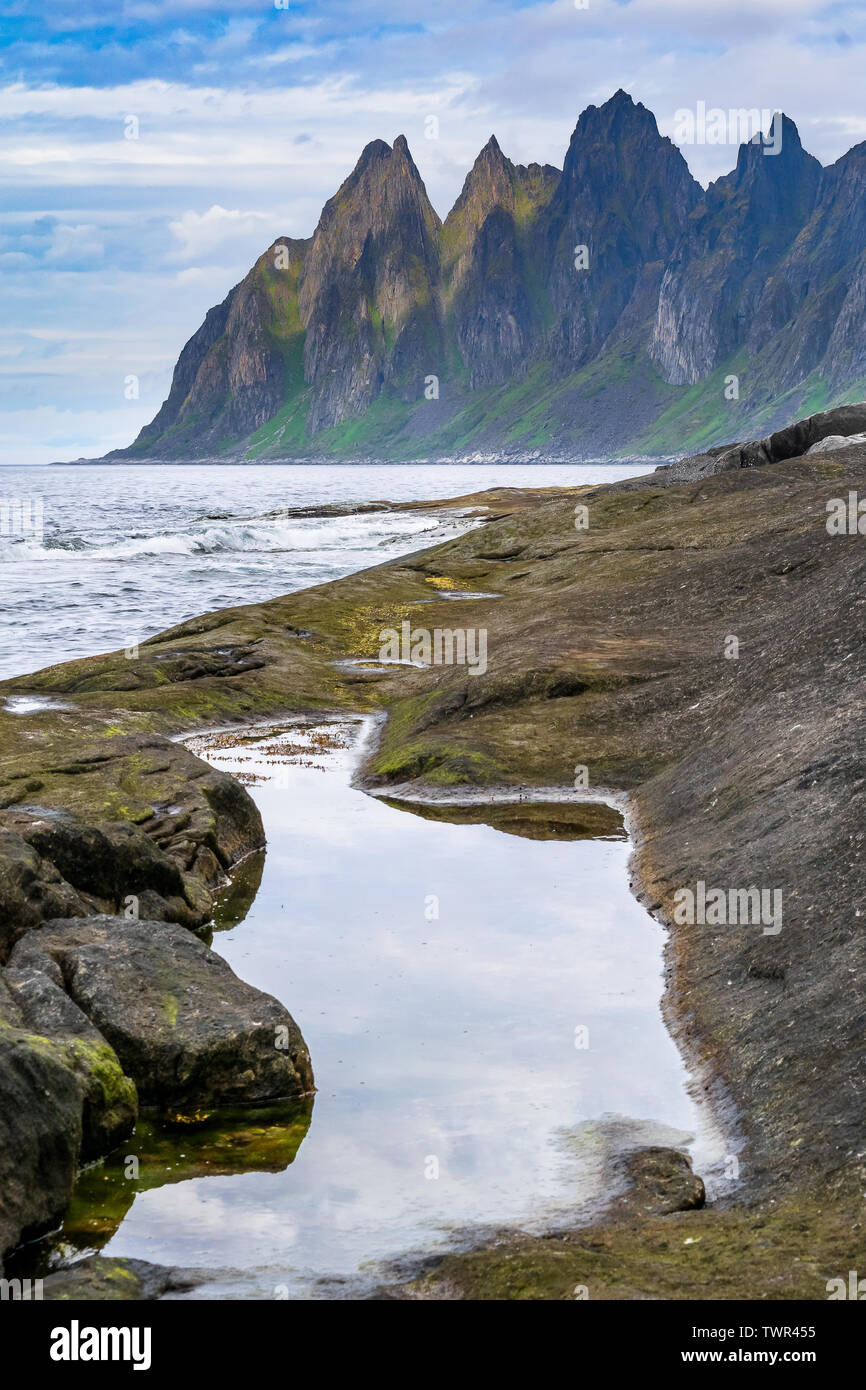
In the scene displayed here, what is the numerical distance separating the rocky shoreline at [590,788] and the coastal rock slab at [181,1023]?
0.11 feet

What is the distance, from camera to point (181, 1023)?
539 inches

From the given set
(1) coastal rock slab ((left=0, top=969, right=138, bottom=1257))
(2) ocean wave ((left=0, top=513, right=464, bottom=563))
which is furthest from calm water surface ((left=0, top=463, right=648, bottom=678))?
(1) coastal rock slab ((left=0, top=969, right=138, bottom=1257))

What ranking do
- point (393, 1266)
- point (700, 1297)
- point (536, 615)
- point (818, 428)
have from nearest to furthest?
point (700, 1297) < point (393, 1266) < point (536, 615) < point (818, 428)

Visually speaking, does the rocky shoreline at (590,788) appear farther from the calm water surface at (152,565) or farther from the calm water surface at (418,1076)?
the calm water surface at (152,565)

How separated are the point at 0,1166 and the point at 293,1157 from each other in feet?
9.17

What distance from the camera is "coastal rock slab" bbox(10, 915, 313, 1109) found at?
13289 millimetres

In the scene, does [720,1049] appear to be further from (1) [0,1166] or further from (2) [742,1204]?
(1) [0,1166]

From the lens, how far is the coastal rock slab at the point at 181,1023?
1329 cm

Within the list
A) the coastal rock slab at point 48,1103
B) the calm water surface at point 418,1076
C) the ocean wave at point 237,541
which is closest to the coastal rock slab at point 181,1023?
the calm water surface at point 418,1076

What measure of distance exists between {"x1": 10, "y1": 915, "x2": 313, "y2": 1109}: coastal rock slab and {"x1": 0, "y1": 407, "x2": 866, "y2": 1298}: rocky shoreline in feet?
0.11

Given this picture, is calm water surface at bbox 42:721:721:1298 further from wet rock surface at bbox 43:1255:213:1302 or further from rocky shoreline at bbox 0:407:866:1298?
rocky shoreline at bbox 0:407:866:1298

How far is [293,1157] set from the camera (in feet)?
40.0

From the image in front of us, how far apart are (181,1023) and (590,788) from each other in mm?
13173

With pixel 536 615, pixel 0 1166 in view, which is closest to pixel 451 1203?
pixel 0 1166
